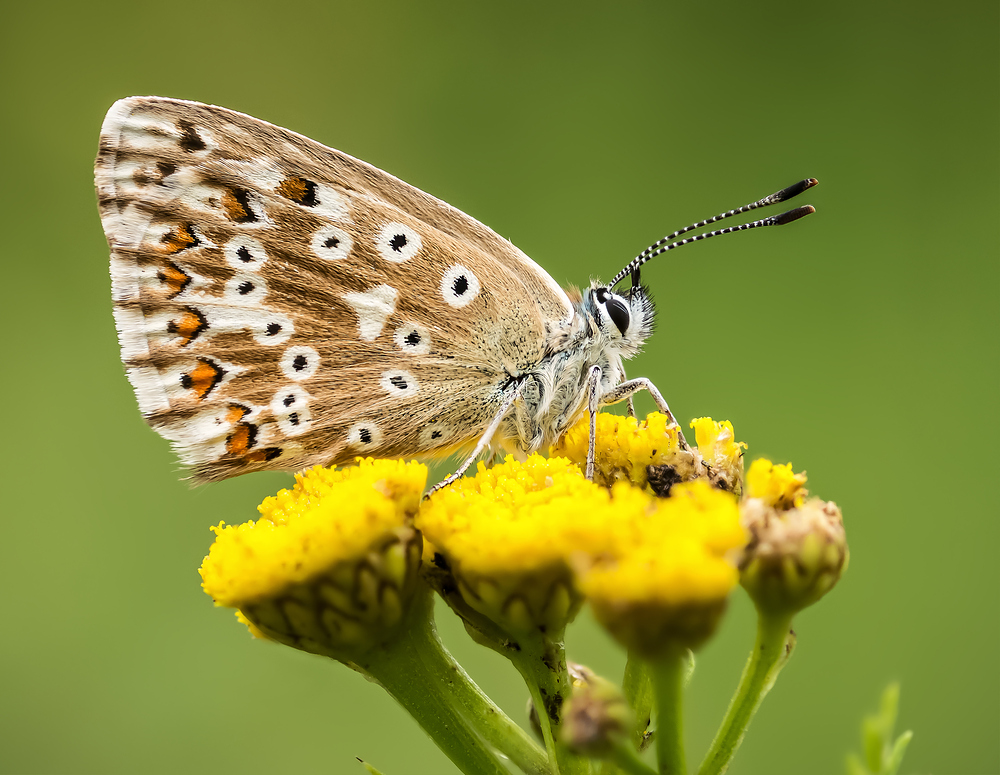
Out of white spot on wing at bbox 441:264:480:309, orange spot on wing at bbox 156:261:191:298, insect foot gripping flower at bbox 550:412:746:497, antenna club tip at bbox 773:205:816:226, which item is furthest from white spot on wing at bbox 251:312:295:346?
antenna club tip at bbox 773:205:816:226

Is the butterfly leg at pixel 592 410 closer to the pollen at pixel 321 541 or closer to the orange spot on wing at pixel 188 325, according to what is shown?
the pollen at pixel 321 541

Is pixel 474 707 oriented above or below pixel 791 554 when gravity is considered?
below

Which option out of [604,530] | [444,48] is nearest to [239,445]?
[604,530]

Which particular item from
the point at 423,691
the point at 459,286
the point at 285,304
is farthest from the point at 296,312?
the point at 423,691

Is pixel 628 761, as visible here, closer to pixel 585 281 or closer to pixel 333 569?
pixel 333 569

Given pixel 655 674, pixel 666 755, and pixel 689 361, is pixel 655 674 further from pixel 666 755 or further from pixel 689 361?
pixel 689 361
